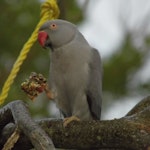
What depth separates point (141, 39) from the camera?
12.9ft

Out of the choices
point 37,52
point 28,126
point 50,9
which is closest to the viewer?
point 28,126

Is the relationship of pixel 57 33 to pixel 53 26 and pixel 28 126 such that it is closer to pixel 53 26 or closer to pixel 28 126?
pixel 53 26

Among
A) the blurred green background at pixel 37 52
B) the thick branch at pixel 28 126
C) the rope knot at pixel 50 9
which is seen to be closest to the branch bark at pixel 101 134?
the thick branch at pixel 28 126

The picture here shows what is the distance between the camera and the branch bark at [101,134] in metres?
1.10

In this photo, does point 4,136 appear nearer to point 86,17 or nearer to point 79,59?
point 79,59

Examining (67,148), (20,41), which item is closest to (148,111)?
(67,148)

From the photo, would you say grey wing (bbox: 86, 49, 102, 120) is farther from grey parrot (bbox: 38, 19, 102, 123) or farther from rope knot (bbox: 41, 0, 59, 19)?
rope knot (bbox: 41, 0, 59, 19)

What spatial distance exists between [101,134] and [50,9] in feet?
2.20

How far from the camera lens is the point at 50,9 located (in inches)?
66.6

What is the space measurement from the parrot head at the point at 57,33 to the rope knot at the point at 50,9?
8 centimetres

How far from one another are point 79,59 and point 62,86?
4.1 inches

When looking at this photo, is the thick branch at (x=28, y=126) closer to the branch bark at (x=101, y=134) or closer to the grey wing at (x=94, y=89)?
the branch bark at (x=101, y=134)

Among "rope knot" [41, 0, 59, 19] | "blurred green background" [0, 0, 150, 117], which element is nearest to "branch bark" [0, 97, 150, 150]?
"rope knot" [41, 0, 59, 19]

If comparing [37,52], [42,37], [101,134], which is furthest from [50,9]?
[37,52]
